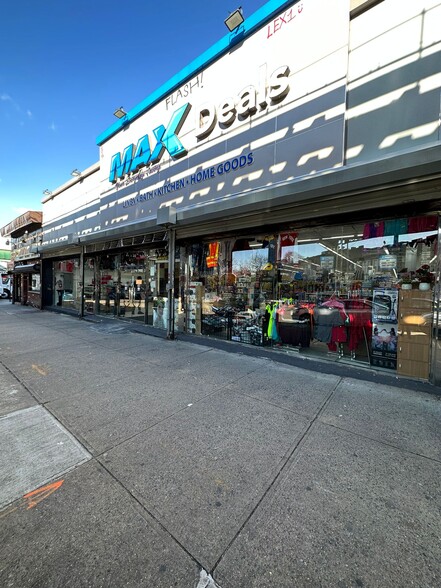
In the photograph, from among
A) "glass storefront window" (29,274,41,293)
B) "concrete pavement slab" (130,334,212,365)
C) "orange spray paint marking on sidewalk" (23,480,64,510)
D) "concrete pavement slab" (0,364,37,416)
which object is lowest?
"concrete pavement slab" (0,364,37,416)

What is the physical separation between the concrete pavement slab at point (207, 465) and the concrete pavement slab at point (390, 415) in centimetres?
66

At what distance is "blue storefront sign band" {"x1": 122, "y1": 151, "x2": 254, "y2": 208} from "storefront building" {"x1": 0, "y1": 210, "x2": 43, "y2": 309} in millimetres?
9535

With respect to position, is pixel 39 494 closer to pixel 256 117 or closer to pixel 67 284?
pixel 256 117

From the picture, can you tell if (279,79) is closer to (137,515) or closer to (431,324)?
(431,324)

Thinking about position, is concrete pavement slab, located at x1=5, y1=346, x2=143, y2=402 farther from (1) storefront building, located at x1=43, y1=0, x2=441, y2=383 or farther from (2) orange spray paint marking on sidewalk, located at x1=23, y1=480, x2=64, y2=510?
(1) storefront building, located at x1=43, y1=0, x2=441, y2=383

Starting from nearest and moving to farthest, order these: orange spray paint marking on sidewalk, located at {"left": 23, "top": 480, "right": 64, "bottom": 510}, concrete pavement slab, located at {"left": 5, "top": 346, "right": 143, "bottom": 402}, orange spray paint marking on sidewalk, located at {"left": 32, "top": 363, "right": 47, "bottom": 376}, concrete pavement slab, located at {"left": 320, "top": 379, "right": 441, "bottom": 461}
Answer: orange spray paint marking on sidewalk, located at {"left": 23, "top": 480, "right": 64, "bottom": 510}
concrete pavement slab, located at {"left": 320, "top": 379, "right": 441, "bottom": 461}
concrete pavement slab, located at {"left": 5, "top": 346, "right": 143, "bottom": 402}
orange spray paint marking on sidewalk, located at {"left": 32, "top": 363, "right": 47, "bottom": 376}

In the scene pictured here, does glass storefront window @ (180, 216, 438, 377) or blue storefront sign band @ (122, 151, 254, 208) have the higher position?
blue storefront sign band @ (122, 151, 254, 208)

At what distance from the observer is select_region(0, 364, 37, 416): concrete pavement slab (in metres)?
3.47

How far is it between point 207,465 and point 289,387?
7.23 ft

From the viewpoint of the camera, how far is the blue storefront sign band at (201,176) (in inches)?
260

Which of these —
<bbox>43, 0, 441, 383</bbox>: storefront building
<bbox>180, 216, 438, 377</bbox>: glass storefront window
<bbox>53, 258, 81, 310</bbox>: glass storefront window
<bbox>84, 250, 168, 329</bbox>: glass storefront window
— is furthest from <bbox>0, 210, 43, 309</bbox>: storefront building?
<bbox>180, 216, 438, 377</bbox>: glass storefront window

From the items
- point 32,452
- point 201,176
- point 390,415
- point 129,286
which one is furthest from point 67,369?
point 129,286

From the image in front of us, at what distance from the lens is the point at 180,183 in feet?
26.8

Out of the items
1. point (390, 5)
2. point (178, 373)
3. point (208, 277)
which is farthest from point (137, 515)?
point (390, 5)
